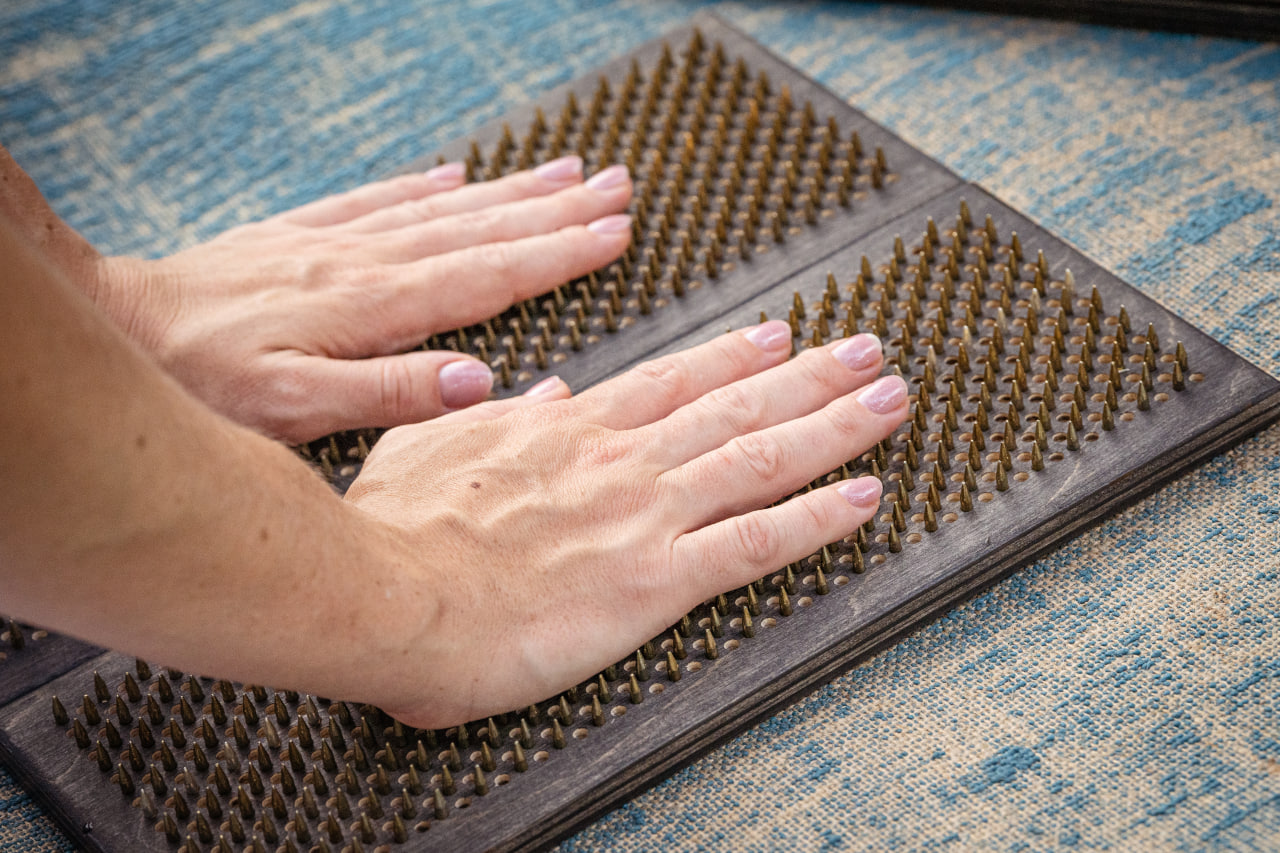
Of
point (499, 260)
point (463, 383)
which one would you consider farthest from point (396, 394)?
point (499, 260)

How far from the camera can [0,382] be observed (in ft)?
1.79

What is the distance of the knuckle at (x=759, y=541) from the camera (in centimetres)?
83

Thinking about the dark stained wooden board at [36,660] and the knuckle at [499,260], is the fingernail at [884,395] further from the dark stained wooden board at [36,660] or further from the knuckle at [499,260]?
the dark stained wooden board at [36,660]

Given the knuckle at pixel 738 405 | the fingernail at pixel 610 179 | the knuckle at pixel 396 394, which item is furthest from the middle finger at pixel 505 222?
the knuckle at pixel 738 405

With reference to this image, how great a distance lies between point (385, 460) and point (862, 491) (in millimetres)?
338

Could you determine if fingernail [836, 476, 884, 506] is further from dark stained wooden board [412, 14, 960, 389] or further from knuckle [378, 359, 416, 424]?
knuckle [378, 359, 416, 424]

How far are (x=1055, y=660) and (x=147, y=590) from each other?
55cm

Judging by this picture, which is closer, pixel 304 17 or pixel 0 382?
pixel 0 382

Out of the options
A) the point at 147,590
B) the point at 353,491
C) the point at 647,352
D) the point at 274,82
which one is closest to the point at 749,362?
the point at 647,352

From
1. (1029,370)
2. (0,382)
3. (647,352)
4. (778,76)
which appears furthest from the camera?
(778,76)

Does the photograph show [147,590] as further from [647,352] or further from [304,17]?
[304,17]

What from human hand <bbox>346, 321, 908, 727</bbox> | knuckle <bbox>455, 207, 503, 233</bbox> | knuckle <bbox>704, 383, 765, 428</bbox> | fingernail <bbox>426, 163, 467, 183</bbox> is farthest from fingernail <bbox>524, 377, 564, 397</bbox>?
fingernail <bbox>426, 163, 467, 183</bbox>

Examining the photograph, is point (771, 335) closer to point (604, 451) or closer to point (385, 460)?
point (604, 451)

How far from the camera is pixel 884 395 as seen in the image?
90 centimetres
